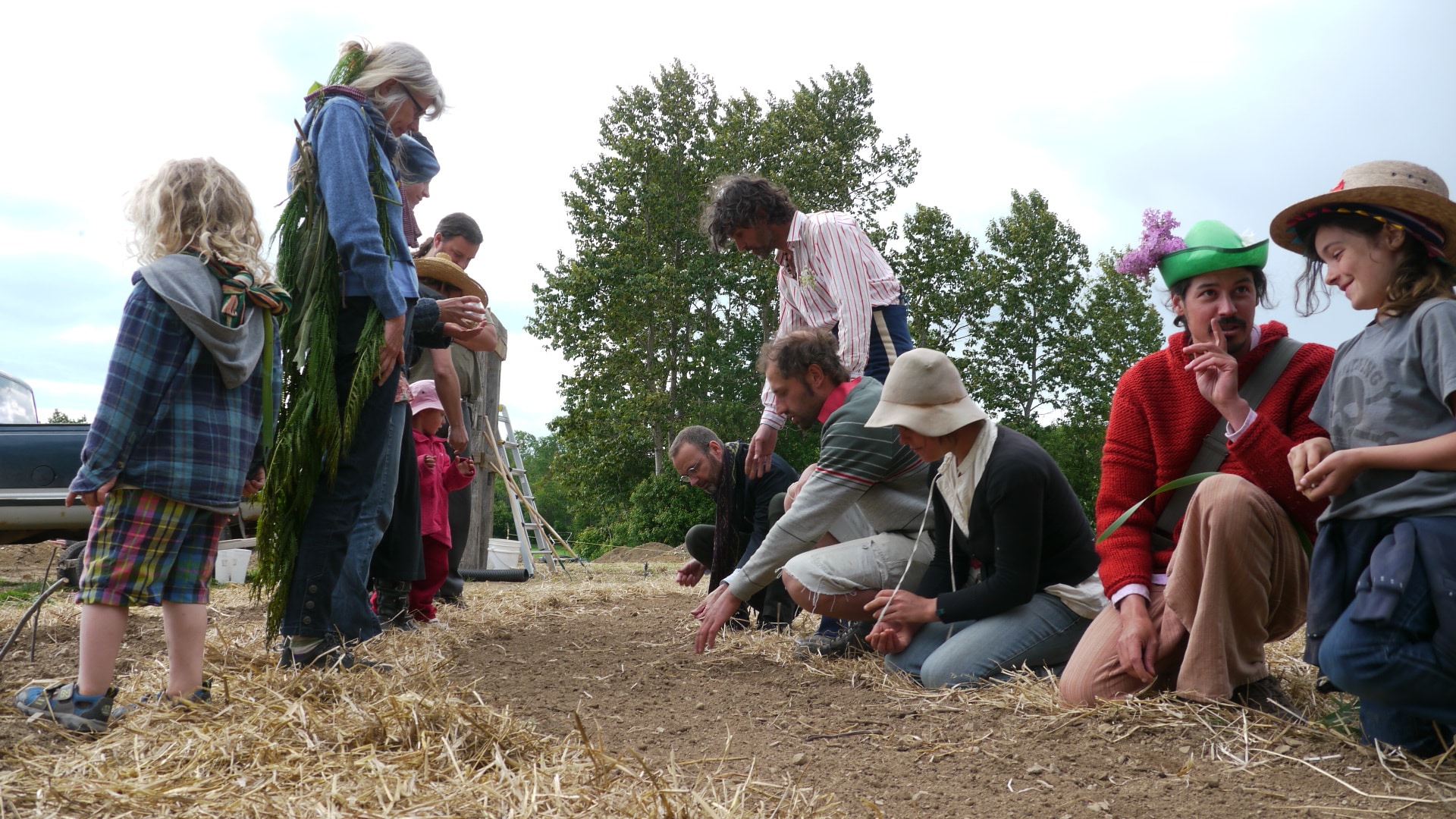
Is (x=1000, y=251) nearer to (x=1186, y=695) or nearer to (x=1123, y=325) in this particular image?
(x=1123, y=325)

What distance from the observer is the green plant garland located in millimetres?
2947

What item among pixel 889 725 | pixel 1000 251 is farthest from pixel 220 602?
pixel 1000 251

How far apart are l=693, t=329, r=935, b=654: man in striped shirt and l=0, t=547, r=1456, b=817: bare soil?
0.81ft

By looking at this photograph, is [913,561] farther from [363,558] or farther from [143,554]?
[143,554]

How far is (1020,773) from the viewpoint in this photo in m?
2.14

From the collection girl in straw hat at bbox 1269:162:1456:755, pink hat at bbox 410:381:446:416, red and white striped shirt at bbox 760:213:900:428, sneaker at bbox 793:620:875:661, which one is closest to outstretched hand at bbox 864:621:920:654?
sneaker at bbox 793:620:875:661

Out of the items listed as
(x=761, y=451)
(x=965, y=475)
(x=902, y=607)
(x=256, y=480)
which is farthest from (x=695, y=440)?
(x=256, y=480)

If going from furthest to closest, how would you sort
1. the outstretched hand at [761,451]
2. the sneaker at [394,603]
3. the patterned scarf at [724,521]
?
the patterned scarf at [724,521], the sneaker at [394,603], the outstretched hand at [761,451]

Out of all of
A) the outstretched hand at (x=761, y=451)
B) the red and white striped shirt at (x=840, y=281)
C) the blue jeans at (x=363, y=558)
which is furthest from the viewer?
the outstretched hand at (x=761, y=451)

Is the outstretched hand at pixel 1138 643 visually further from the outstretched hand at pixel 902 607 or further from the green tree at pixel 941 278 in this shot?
the green tree at pixel 941 278

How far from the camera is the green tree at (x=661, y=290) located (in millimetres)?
26219

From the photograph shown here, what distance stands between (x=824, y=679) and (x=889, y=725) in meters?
0.71

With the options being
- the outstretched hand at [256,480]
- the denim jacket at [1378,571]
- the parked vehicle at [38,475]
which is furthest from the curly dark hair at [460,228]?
the parked vehicle at [38,475]

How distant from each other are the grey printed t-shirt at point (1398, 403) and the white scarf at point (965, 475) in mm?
999
